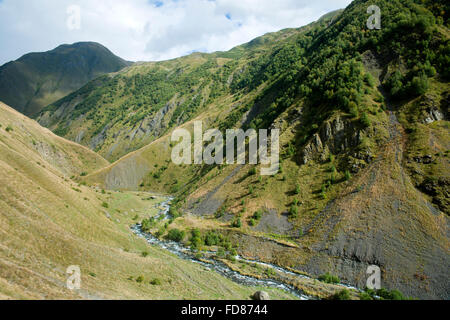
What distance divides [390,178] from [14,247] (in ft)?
158

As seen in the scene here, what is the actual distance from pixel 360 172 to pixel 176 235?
35.2m

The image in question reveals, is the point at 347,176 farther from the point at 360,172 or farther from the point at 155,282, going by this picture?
the point at 155,282

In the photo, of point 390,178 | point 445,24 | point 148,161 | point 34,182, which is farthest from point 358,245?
point 148,161

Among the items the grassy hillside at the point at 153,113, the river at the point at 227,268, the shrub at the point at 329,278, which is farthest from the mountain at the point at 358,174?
the grassy hillside at the point at 153,113

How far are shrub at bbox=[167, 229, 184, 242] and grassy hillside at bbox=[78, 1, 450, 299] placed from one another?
3860 mm

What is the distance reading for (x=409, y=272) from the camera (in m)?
28.8

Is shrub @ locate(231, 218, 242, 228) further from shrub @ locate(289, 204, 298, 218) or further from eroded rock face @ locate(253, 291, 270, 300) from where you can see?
eroded rock face @ locate(253, 291, 270, 300)

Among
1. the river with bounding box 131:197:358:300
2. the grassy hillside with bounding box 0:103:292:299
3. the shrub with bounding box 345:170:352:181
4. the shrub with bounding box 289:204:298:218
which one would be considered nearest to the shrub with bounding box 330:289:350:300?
the river with bounding box 131:197:358:300

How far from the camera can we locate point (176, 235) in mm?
46438

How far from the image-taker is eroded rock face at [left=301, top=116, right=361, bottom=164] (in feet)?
155

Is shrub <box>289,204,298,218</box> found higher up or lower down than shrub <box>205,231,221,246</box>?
higher up

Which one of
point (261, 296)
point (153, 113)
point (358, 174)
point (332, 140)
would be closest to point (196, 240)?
point (261, 296)

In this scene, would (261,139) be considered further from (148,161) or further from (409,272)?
(148,161)

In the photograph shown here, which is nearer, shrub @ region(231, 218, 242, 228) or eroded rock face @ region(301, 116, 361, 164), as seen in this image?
shrub @ region(231, 218, 242, 228)
